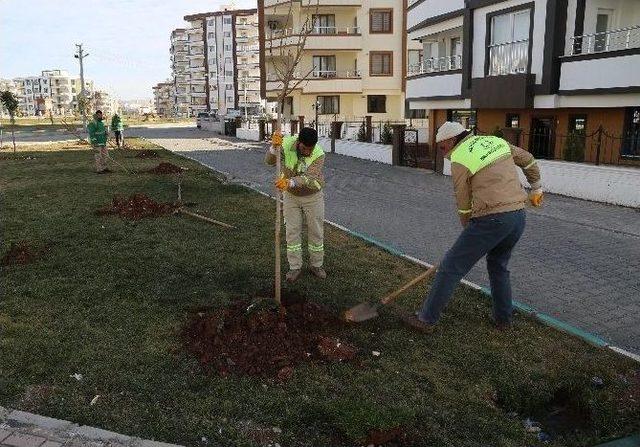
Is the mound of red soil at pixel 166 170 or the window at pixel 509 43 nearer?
the window at pixel 509 43

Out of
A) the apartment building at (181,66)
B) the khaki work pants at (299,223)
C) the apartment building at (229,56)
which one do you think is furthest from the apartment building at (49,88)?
the khaki work pants at (299,223)

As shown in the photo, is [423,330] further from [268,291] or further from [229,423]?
[229,423]

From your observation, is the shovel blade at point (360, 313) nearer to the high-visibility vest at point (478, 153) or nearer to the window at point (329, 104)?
the high-visibility vest at point (478, 153)

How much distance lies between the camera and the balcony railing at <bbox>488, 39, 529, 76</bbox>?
15320mm

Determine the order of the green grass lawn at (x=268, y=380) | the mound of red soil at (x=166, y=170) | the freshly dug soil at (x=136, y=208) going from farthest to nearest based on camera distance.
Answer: the mound of red soil at (x=166, y=170) < the freshly dug soil at (x=136, y=208) < the green grass lawn at (x=268, y=380)

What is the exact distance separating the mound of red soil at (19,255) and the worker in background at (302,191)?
3398mm

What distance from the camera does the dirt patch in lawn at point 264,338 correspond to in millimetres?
4148

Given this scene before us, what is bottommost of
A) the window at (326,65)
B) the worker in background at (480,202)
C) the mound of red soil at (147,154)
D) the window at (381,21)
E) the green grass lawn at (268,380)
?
the green grass lawn at (268,380)

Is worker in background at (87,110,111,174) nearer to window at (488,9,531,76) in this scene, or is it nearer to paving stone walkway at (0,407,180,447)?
window at (488,9,531,76)

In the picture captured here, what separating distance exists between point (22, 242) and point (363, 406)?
618cm

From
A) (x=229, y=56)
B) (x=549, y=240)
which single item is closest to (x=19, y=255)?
(x=549, y=240)

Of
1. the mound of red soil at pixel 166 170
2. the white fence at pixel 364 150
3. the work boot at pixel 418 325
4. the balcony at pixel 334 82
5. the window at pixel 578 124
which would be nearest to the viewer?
the work boot at pixel 418 325

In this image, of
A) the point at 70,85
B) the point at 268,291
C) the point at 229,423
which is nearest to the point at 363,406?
the point at 229,423

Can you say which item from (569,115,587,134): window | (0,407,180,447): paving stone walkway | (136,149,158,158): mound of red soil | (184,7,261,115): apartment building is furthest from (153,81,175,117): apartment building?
(0,407,180,447): paving stone walkway
